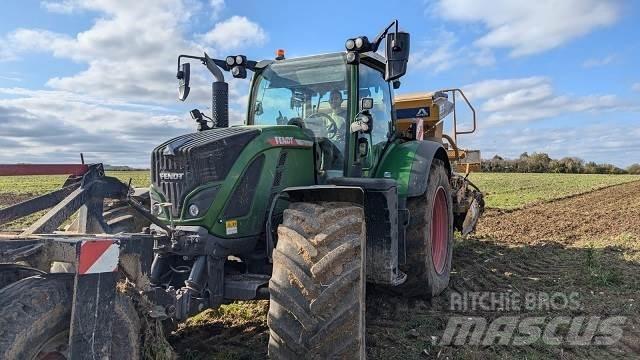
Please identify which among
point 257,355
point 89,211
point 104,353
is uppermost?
point 89,211

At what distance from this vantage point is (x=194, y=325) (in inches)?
208

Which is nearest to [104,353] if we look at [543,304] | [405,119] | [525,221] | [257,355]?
[257,355]

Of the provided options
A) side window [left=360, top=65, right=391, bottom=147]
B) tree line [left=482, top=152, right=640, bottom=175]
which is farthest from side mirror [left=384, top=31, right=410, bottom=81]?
tree line [left=482, top=152, right=640, bottom=175]

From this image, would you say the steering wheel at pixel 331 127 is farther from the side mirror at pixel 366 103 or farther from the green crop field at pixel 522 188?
the green crop field at pixel 522 188

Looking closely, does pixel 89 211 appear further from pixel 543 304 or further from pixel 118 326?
pixel 543 304

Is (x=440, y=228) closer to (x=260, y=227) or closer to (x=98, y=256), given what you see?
(x=260, y=227)

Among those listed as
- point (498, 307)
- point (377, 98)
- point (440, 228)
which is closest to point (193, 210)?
point (377, 98)

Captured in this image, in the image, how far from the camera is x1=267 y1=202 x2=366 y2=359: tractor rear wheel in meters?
3.36

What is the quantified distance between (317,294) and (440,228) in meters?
3.77

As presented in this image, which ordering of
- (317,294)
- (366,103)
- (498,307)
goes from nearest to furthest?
(317,294) → (366,103) → (498,307)

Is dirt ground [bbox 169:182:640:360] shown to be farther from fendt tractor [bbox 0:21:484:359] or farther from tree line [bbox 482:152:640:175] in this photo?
tree line [bbox 482:152:640:175]

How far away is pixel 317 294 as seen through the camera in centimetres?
339

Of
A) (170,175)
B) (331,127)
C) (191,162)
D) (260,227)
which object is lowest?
(260,227)

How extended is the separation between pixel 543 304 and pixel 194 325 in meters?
3.85
